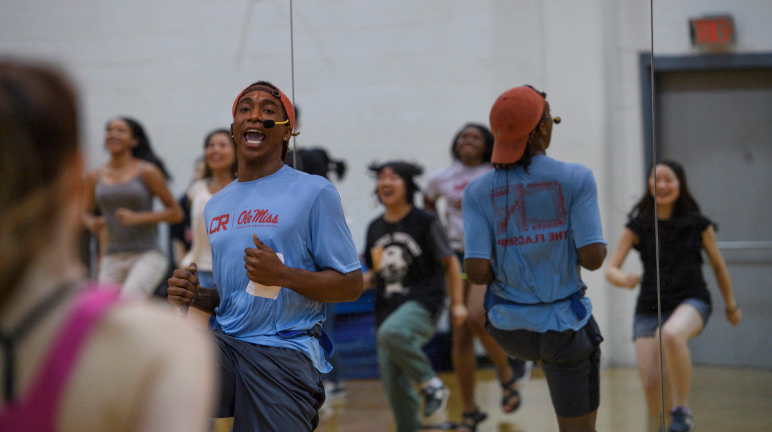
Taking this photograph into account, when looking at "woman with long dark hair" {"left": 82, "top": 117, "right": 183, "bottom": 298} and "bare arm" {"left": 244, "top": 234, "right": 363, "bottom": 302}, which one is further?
"woman with long dark hair" {"left": 82, "top": 117, "right": 183, "bottom": 298}

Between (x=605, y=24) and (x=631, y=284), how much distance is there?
4.30ft

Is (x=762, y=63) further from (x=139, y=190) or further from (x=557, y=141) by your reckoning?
(x=139, y=190)

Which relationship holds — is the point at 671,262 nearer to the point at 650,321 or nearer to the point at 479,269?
the point at 650,321

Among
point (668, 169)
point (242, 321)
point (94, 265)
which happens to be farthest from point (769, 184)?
point (94, 265)

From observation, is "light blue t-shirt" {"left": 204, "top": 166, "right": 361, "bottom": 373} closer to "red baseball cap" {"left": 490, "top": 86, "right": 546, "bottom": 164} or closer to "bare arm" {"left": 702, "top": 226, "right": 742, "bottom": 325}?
"red baseball cap" {"left": 490, "top": 86, "right": 546, "bottom": 164}

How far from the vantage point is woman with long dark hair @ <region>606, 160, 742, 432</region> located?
149 inches

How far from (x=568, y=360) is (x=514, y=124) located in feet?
3.00

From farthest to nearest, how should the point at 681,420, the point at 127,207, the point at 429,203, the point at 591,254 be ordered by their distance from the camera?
the point at 429,203 → the point at 127,207 → the point at 681,420 → the point at 591,254

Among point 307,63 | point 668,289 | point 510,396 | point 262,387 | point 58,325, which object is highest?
point 307,63

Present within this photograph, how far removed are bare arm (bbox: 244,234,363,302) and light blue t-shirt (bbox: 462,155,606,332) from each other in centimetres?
81

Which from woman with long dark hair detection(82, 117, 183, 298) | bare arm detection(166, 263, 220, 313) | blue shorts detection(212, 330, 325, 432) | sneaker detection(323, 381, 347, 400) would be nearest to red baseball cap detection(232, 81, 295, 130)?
bare arm detection(166, 263, 220, 313)

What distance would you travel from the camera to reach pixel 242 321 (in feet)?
8.53

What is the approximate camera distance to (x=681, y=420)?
3789 millimetres

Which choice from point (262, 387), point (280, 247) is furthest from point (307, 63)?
point (262, 387)
